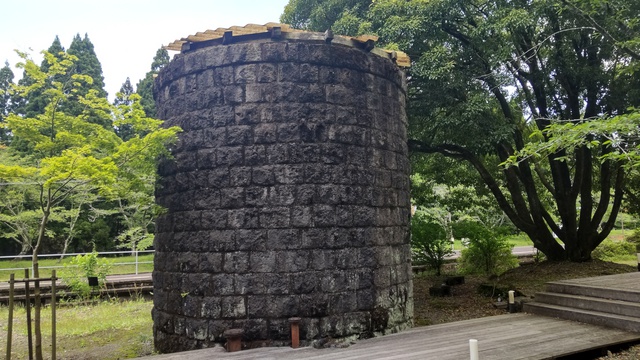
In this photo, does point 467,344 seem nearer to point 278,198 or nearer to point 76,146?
point 278,198

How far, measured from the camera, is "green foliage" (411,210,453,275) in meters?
13.9

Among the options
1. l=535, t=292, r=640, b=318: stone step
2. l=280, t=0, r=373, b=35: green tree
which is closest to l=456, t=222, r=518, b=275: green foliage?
l=535, t=292, r=640, b=318: stone step

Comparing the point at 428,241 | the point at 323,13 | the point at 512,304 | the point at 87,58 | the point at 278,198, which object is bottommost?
the point at 512,304

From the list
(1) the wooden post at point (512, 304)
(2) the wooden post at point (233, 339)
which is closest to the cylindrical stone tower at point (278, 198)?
(2) the wooden post at point (233, 339)

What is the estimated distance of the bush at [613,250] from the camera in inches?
672

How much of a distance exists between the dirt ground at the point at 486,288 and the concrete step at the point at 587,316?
101 centimetres

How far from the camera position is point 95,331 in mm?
9523

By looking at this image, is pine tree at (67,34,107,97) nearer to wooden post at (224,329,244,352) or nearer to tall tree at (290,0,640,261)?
tall tree at (290,0,640,261)

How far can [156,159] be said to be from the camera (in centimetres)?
704

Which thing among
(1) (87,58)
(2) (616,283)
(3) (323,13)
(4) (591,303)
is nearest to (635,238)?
(2) (616,283)

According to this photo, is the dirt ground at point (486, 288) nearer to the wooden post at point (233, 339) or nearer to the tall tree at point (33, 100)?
the wooden post at point (233, 339)

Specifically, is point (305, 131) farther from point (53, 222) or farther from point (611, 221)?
point (53, 222)

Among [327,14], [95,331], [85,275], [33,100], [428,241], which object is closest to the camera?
[95,331]

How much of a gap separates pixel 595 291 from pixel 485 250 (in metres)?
5.76
